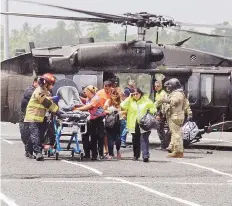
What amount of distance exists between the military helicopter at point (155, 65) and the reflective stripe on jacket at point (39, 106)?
4926 mm

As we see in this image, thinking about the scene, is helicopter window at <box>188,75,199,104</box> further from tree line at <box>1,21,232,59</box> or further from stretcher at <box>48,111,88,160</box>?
tree line at <box>1,21,232,59</box>

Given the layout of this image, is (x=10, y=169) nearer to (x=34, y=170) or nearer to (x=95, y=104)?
(x=34, y=170)

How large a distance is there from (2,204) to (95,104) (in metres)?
7.35

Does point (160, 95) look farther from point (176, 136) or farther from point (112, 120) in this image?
point (112, 120)

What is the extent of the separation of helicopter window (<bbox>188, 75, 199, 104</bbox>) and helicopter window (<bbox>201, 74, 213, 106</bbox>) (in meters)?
0.16

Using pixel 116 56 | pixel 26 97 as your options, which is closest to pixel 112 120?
Result: pixel 26 97

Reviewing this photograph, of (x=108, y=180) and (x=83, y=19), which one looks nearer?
(x=108, y=180)

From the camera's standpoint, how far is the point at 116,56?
2400 cm

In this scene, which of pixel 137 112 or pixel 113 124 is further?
pixel 113 124

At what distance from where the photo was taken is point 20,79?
2555 cm

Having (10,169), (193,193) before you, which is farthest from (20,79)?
(193,193)

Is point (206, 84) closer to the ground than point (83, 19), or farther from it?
closer to the ground

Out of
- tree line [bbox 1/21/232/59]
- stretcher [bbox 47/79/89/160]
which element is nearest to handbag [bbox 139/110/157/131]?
stretcher [bbox 47/79/89/160]

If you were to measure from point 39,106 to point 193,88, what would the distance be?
6.42 metres
